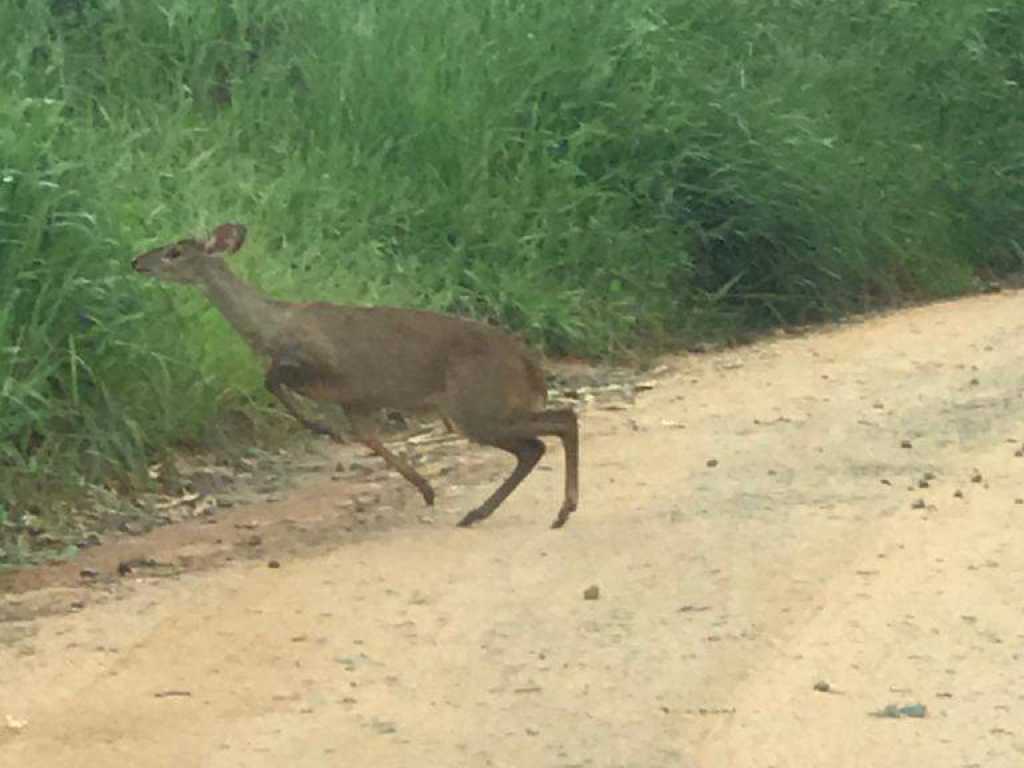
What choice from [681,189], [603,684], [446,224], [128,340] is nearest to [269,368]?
[128,340]

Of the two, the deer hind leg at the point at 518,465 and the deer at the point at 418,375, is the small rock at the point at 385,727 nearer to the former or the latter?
the deer at the point at 418,375

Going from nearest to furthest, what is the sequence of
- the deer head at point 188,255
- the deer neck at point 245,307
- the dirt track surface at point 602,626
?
the dirt track surface at point 602,626 → the deer neck at point 245,307 → the deer head at point 188,255

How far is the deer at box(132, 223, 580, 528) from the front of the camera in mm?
7883

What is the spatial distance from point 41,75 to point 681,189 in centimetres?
372

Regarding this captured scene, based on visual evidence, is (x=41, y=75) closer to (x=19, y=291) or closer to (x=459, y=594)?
(x=19, y=291)

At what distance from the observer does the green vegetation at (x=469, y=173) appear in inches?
341

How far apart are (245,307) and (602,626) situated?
241 cm

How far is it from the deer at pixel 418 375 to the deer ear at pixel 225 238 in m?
0.37

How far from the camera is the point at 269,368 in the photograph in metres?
8.15

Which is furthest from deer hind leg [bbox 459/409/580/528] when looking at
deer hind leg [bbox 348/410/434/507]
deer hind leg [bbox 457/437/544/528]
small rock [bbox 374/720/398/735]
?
small rock [bbox 374/720/398/735]

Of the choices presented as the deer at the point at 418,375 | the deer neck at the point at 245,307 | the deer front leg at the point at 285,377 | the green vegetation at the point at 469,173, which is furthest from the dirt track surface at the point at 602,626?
the green vegetation at the point at 469,173

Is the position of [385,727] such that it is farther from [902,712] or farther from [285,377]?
[285,377]

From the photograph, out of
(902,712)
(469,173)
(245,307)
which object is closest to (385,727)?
(902,712)

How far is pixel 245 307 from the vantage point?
27.2 feet
